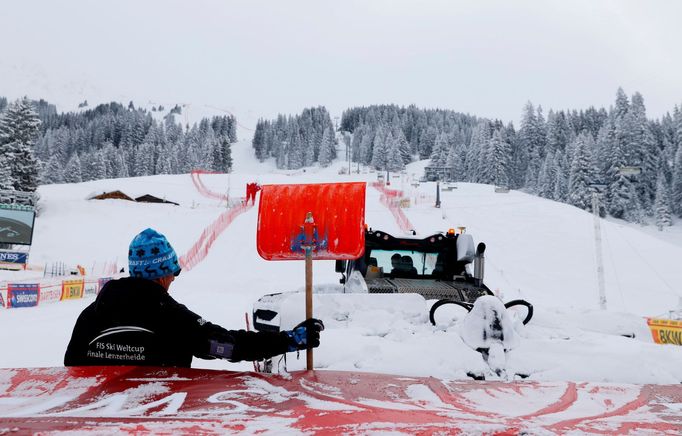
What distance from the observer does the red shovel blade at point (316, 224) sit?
4.59 m

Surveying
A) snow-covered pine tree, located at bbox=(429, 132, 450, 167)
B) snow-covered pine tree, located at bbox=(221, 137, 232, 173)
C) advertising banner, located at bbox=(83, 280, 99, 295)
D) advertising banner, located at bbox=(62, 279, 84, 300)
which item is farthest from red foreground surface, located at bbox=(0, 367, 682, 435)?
snow-covered pine tree, located at bbox=(221, 137, 232, 173)

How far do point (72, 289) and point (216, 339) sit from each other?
741 inches

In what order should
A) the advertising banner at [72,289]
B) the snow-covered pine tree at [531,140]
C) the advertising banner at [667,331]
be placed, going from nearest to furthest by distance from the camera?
the advertising banner at [667,331] → the advertising banner at [72,289] → the snow-covered pine tree at [531,140]

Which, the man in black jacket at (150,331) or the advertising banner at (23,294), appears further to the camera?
the advertising banner at (23,294)

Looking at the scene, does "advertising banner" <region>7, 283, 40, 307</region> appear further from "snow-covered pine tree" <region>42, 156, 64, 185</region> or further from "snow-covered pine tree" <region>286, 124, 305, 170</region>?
"snow-covered pine tree" <region>286, 124, 305, 170</region>

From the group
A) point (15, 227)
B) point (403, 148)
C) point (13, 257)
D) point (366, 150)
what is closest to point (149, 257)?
point (13, 257)

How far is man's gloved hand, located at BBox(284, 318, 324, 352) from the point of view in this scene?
3.16 meters

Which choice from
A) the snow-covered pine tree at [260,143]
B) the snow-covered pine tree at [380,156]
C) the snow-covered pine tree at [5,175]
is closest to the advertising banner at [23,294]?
the snow-covered pine tree at [5,175]

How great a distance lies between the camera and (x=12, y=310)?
15.8 metres

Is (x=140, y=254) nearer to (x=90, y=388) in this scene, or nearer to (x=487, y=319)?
(x=90, y=388)

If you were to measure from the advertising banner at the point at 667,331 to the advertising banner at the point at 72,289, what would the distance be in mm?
18377

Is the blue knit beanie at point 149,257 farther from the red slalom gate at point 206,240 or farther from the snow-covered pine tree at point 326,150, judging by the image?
the snow-covered pine tree at point 326,150

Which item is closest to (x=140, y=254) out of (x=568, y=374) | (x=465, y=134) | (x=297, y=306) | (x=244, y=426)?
(x=244, y=426)

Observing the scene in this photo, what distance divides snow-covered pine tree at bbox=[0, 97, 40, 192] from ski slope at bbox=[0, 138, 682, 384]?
3.46m
